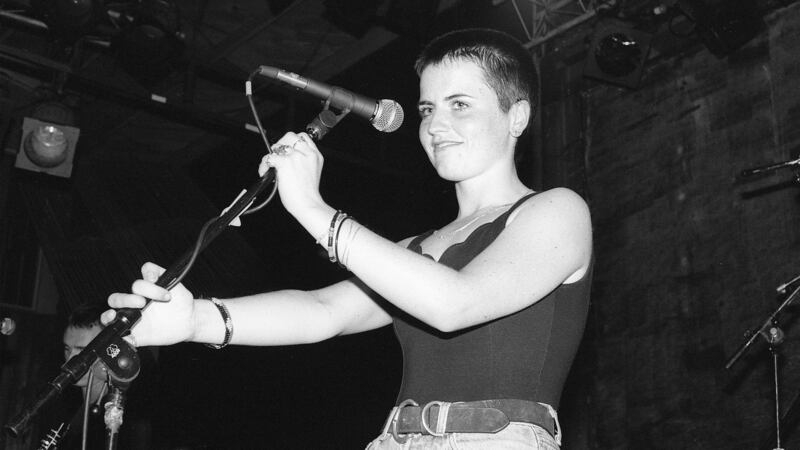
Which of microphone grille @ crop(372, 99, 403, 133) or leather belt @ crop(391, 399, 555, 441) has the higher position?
microphone grille @ crop(372, 99, 403, 133)

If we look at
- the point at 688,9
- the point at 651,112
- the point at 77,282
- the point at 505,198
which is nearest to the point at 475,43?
the point at 505,198

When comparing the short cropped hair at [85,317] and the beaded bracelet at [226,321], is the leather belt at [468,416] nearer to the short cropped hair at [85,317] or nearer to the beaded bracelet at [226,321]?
the beaded bracelet at [226,321]

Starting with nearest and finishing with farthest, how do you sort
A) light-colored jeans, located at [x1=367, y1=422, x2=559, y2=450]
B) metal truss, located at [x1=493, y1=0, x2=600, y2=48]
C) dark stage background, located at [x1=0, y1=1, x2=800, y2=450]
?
light-colored jeans, located at [x1=367, y1=422, x2=559, y2=450] → dark stage background, located at [x1=0, y1=1, x2=800, y2=450] → metal truss, located at [x1=493, y1=0, x2=600, y2=48]

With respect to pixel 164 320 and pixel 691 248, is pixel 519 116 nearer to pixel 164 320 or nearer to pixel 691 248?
pixel 164 320

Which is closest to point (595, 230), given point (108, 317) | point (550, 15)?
point (550, 15)

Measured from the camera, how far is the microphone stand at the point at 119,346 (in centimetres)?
163

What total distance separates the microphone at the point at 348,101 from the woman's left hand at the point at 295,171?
17 cm

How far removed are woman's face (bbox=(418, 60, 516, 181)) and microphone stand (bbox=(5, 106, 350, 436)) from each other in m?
0.54

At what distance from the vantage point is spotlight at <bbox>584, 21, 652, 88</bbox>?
595 cm

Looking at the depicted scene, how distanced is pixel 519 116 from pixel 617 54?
3952 mm

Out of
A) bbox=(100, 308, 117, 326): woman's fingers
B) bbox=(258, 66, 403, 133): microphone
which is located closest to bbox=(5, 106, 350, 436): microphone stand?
bbox=(100, 308, 117, 326): woman's fingers

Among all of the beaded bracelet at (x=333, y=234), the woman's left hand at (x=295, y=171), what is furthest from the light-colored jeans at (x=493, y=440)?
the woman's left hand at (x=295, y=171)

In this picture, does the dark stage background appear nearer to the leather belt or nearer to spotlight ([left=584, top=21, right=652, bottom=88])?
spotlight ([left=584, top=21, right=652, bottom=88])

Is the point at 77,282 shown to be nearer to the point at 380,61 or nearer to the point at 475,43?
the point at 380,61
